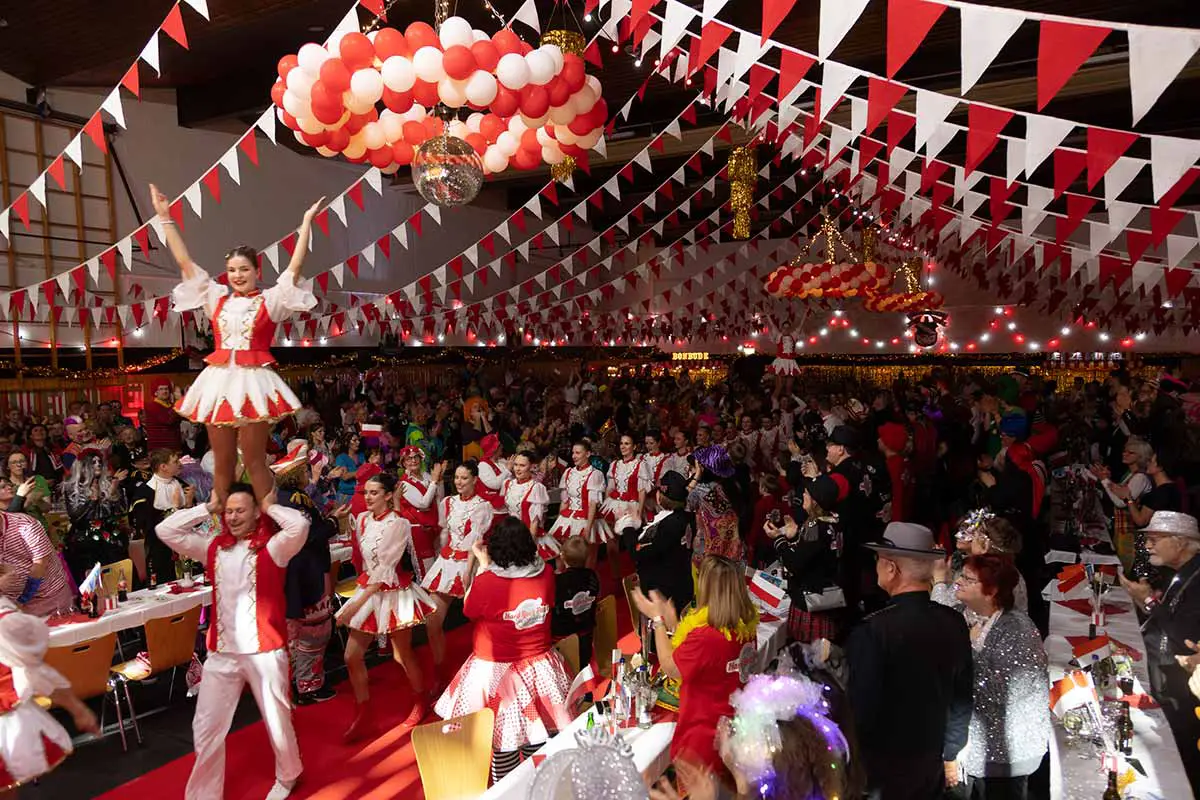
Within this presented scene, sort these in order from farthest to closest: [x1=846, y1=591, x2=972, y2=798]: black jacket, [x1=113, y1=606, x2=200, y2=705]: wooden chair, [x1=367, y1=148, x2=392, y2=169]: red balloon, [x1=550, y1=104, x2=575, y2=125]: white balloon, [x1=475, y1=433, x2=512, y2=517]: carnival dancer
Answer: [x1=475, y1=433, x2=512, y2=517]: carnival dancer
[x1=113, y1=606, x2=200, y2=705]: wooden chair
[x1=367, y1=148, x2=392, y2=169]: red balloon
[x1=550, y1=104, x2=575, y2=125]: white balloon
[x1=846, y1=591, x2=972, y2=798]: black jacket

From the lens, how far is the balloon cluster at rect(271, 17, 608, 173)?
384 cm

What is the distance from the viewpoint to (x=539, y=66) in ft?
12.9

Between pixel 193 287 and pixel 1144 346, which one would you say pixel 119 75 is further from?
A: pixel 1144 346

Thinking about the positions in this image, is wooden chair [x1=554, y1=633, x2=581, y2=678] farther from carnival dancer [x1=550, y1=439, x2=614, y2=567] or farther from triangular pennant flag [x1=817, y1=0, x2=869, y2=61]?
carnival dancer [x1=550, y1=439, x2=614, y2=567]

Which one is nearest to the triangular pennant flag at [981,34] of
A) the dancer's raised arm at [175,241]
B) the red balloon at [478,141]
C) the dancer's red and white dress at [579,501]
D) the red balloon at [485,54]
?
the red balloon at [485,54]

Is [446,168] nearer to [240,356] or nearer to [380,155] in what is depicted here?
[380,155]

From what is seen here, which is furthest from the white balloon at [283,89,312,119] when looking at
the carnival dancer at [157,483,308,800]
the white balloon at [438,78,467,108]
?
the carnival dancer at [157,483,308,800]

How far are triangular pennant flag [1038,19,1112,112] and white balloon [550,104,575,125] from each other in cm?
242

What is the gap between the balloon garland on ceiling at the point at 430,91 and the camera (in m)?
3.85

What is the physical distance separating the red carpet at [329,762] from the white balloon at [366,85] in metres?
3.31

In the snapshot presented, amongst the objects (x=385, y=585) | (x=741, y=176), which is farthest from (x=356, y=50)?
(x=741, y=176)

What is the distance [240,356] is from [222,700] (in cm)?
153

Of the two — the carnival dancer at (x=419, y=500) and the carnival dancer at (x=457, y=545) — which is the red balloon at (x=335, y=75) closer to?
the carnival dancer at (x=457, y=545)

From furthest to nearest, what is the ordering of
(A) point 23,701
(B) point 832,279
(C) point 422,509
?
(B) point 832,279 → (C) point 422,509 → (A) point 23,701
